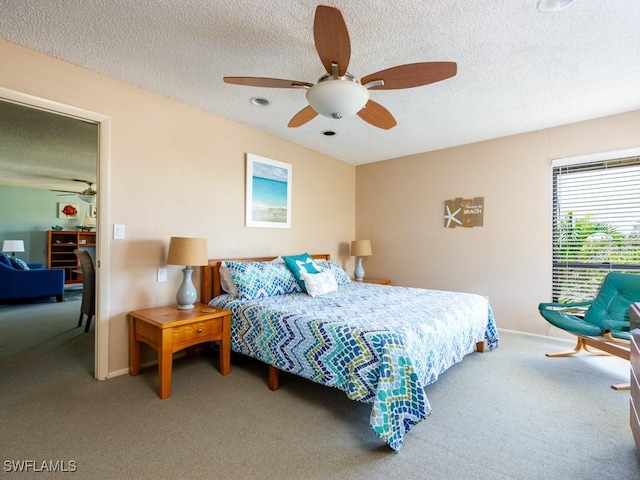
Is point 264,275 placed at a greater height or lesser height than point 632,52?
lesser

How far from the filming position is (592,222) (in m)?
3.52

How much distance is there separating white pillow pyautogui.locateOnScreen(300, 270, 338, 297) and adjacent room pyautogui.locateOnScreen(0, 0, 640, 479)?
5cm

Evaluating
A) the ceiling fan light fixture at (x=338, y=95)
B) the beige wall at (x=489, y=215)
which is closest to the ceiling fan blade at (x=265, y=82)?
the ceiling fan light fixture at (x=338, y=95)

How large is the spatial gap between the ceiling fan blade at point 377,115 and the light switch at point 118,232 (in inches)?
84.8

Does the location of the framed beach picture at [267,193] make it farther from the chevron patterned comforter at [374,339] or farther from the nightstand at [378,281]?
the nightstand at [378,281]

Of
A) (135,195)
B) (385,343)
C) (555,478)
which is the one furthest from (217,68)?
(555,478)

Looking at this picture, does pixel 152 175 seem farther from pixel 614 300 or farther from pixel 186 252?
pixel 614 300

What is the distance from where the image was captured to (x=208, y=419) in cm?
202

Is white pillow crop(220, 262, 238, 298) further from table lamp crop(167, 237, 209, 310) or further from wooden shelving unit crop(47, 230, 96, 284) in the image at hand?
wooden shelving unit crop(47, 230, 96, 284)

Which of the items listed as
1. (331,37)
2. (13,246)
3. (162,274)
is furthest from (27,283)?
(331,37)

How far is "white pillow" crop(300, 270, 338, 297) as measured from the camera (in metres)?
3.22

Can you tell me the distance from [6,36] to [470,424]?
3.92 metres

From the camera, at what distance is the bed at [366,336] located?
1.78m

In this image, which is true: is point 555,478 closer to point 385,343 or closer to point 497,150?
point 385,343
